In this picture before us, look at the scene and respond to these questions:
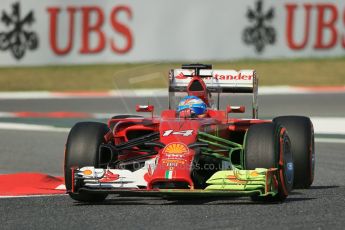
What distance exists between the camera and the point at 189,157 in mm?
9344

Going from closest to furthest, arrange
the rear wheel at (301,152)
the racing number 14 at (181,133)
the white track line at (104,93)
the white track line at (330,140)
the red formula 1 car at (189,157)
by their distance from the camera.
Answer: the red formula 1 car at (189,157) < the racing number 14 at (181,133) < the rear wheel at (301,152) < the white track line at (330,140) < the white track line at (104,93)

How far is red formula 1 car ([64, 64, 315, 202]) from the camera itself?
360 inches

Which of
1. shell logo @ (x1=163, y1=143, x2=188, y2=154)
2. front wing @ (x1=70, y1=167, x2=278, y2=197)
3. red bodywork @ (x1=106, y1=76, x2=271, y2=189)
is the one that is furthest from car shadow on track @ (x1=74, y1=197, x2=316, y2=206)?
shell logo @ (x1=163, y1=143, x2=188, y2=154)

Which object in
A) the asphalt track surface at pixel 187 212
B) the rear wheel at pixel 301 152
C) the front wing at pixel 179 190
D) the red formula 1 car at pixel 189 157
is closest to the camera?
the asphalt track surface at pixel 187 212

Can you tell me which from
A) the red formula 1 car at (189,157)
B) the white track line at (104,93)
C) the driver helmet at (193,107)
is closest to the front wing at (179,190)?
the red formula 1 car at (189,157)

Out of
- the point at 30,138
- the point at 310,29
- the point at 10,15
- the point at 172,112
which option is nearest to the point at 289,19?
the point at 310,29

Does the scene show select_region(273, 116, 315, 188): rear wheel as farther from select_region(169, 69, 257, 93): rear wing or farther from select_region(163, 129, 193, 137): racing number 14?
select_region(163, 129, 193, 137): racing number 14

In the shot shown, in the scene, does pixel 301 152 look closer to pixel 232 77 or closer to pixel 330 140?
pixel 232 77

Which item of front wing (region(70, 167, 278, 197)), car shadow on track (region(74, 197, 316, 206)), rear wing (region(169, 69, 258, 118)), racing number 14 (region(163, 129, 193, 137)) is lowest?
car shadow on track (region(74, 197, 316, 206))

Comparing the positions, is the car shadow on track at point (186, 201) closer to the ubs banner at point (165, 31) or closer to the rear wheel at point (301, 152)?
the rear wheel at point (301, 152)

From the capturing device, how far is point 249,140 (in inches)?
369

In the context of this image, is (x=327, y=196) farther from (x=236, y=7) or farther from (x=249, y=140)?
(x=236, y=7)

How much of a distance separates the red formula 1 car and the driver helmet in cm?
3

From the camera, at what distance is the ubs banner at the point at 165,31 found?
26.1 m
